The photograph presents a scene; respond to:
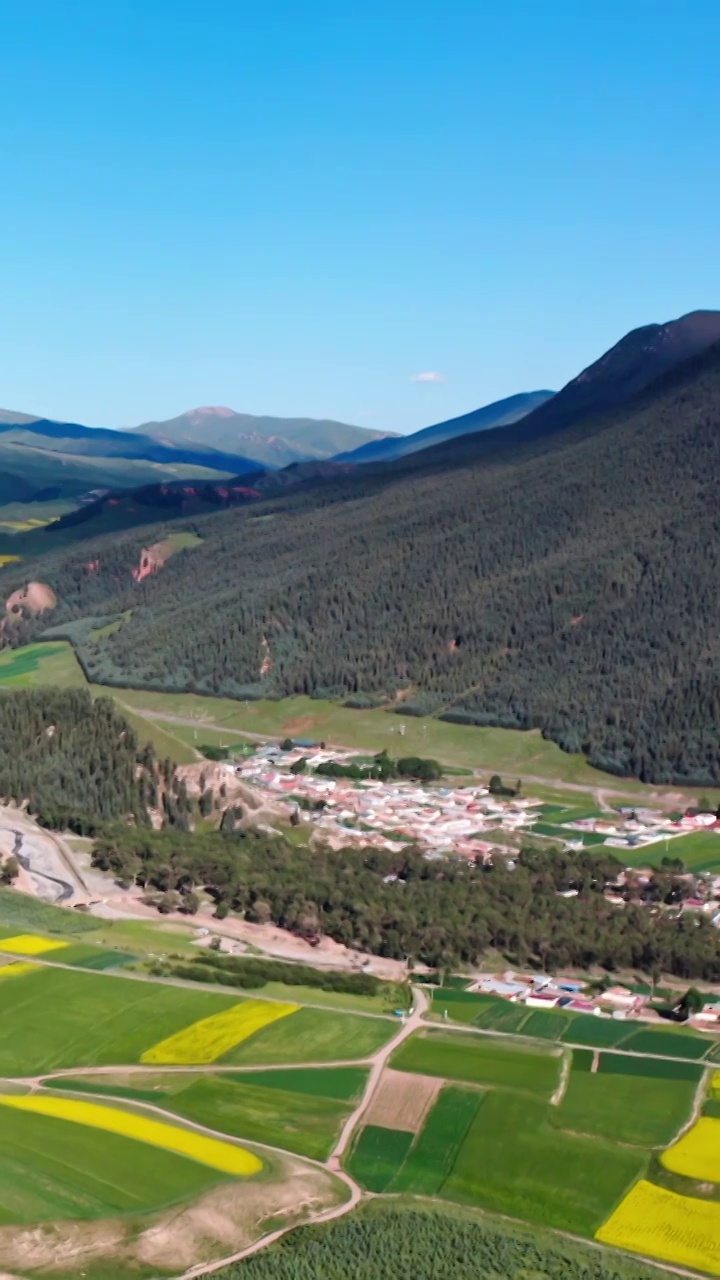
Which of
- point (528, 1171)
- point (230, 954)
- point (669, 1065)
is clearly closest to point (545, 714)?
point (230, 954)

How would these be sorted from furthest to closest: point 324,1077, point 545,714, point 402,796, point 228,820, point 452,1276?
1. point 545,714
2. point 402,796
3. point 228,820
4. point 324,1077
5. point 452,1276

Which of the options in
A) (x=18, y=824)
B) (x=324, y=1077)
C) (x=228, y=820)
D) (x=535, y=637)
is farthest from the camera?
(x=535, y=637)

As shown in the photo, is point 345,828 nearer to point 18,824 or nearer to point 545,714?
point 18,824

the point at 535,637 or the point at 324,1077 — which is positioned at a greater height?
the point at 535,637

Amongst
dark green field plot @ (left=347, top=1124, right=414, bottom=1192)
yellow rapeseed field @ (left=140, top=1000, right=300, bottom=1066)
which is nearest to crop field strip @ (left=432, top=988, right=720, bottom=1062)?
yellow rapeseed field @ (left=140, top=1000, right=300, bottom=1066)

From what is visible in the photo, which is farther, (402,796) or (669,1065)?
(402,796)

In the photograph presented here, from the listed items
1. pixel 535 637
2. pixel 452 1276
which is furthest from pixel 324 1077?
pixel 535 637

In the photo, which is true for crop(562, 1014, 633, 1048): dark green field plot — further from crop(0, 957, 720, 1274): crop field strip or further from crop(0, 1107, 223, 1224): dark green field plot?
crop(0, 1107, 223, 1224): dark green field plot
